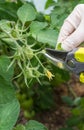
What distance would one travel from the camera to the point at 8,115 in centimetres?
95

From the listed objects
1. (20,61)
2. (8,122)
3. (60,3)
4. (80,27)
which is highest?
(60,3)

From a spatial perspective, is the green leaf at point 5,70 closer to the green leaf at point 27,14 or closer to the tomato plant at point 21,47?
the tomato plant at point 21,47

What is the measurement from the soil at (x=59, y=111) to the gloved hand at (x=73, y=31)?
1.05 metres

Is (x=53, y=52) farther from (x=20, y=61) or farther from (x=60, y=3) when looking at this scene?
(x=60, y=3)

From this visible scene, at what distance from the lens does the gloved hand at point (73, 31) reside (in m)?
0.93

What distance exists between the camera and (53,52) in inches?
36.8

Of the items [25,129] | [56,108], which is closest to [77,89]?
[56,108]

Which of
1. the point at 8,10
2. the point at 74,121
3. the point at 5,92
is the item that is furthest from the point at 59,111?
the point at 5,92

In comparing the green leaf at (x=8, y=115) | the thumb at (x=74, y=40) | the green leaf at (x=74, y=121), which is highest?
the green leaf at (x=74, y=121)

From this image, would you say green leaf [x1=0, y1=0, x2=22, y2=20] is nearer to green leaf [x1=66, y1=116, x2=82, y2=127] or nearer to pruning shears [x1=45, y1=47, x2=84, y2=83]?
pruning shears [x1=45, y1=47, x2=84, y2=83]

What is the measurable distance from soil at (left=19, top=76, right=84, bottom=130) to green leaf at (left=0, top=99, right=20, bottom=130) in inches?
39.6

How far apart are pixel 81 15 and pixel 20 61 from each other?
0.68 feet

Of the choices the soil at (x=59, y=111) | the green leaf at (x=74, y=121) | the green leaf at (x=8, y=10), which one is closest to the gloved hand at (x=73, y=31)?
the green leaf at (x=8, y=10)

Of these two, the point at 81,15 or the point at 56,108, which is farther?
the point at 56,108
